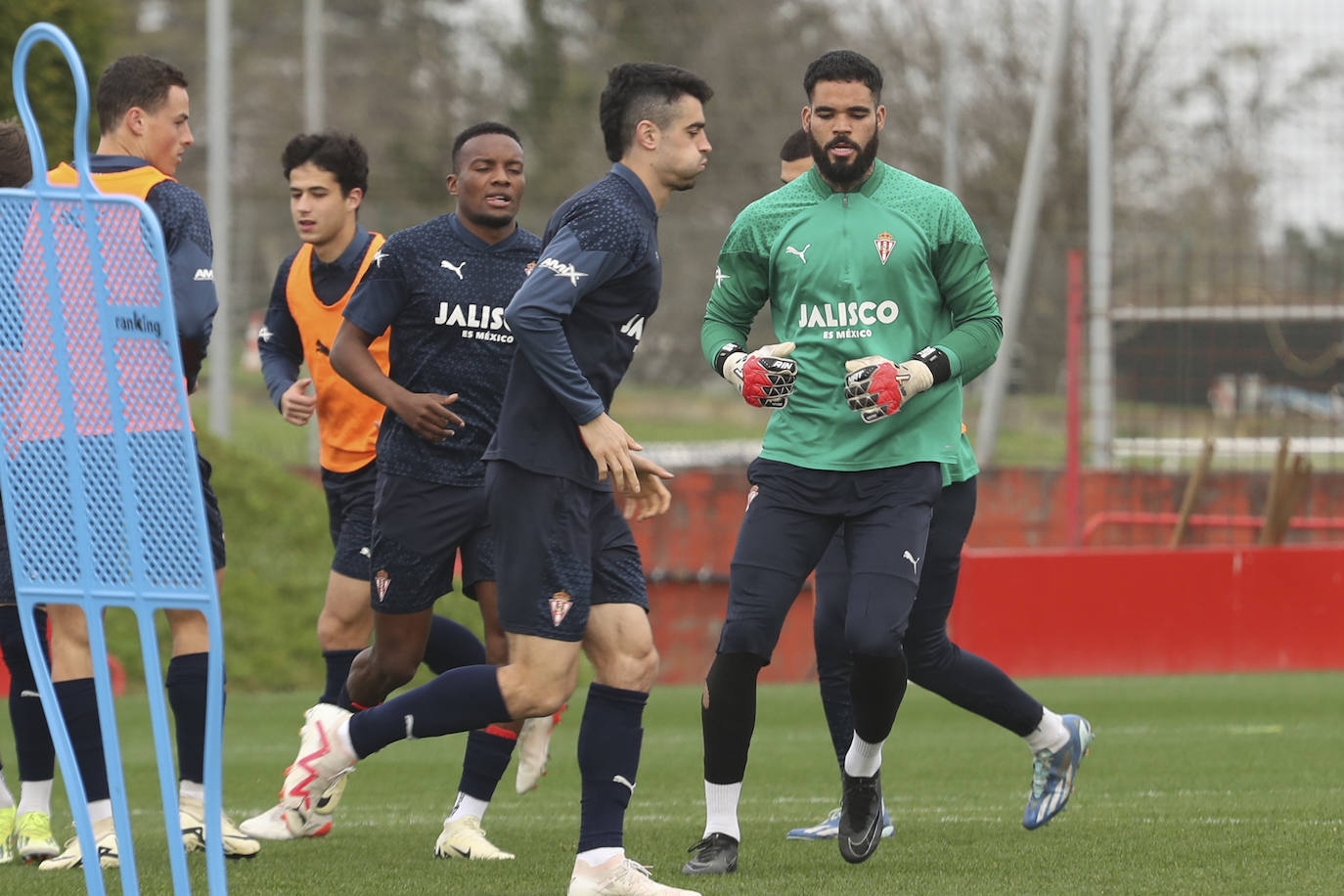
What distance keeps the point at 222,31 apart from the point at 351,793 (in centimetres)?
850

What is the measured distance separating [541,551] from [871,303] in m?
1.29

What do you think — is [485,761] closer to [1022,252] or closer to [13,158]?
[13,158]

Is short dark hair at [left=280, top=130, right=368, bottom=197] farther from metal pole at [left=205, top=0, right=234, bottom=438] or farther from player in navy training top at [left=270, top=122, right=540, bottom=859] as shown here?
metal pole at [left=205, top=0, right=234, bottom=438]

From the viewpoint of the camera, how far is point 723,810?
17.4 feet

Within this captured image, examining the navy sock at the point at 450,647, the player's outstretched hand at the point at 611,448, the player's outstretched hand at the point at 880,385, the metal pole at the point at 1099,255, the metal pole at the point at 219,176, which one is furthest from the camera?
the metal pole at the point at 219,176

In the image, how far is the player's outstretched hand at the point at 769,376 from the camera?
5062mm

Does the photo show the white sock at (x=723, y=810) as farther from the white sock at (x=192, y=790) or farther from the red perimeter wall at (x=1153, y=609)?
the red perimeter wall at (x=1153, y=609)

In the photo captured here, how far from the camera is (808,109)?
5469mm

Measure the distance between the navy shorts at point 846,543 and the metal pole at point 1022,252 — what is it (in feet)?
28.9

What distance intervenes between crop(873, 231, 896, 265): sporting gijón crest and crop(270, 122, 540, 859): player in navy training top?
4.04 feet

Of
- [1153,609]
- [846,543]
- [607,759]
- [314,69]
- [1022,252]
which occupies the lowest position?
[1153,609]

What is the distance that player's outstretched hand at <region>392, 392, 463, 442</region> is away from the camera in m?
5.79

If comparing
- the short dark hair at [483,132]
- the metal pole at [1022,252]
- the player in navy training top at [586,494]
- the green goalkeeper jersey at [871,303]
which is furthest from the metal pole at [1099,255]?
the player in navy training top at [586,494]

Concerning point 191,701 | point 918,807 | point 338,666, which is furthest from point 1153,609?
point 191,701
